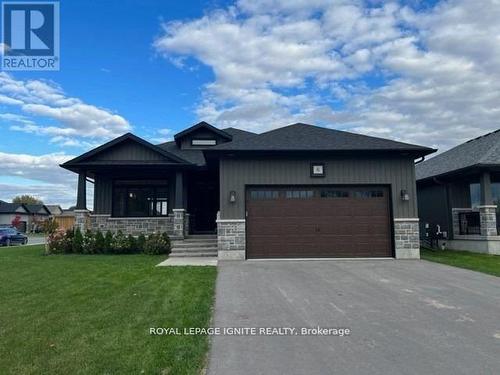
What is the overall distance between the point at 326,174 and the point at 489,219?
6858 millimetres

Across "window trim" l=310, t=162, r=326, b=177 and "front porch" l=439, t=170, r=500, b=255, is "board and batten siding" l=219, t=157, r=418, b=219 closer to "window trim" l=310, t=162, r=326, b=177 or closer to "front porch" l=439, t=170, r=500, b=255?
"window trim" l=310, t=162, r=326, b=177

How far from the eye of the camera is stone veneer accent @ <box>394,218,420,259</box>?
12.2m

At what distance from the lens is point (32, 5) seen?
10.7m

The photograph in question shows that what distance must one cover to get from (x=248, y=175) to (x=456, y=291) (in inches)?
274

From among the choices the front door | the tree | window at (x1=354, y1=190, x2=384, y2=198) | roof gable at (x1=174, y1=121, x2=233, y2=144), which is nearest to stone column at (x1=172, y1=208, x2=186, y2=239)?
the front door

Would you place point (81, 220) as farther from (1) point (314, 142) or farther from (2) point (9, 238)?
(2) point (9, 238)

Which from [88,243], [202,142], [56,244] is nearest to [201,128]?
[202,142]

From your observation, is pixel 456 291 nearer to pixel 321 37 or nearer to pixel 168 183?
pixel 321 37

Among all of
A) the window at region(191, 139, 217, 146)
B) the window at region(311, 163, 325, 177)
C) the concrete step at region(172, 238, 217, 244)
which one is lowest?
the concrete step at region(172, 238, 217, 244)

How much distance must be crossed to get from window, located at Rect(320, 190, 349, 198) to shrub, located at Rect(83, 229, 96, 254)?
8.45 m

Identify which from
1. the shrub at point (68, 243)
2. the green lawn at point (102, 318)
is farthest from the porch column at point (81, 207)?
the green lawn at point (102, 318)

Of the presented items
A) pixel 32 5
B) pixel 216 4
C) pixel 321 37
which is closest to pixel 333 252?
pixel 321 37

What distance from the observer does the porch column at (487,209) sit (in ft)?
45.9

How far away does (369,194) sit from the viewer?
41.0 feet
